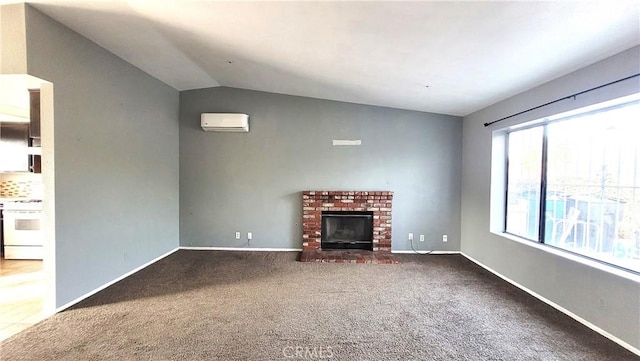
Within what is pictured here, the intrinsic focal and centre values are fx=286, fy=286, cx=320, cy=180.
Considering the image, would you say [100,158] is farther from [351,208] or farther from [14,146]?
[351,208]

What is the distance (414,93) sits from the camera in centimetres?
411

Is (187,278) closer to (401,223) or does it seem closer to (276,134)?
(276,134)

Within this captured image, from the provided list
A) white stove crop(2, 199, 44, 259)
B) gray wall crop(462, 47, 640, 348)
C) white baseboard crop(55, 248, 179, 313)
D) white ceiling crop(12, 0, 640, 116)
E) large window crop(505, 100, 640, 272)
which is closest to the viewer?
white ceiling crop(12, 0, 640, 116)

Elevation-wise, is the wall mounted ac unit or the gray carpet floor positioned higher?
the wall mounted ac unit

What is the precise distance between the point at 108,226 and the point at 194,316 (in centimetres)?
171

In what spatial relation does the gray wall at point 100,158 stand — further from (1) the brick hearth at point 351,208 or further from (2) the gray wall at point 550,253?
(2) the gray wall at point 550,253

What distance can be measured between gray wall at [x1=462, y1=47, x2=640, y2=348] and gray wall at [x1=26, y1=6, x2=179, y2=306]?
5.02 meters

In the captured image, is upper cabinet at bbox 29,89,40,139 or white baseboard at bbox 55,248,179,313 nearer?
white baseboard at bbox 55,248,179,313

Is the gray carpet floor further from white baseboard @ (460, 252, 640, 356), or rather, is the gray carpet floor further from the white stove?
A: the white stove

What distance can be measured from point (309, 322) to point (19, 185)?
5424 millimetres

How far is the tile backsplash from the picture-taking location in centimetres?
466

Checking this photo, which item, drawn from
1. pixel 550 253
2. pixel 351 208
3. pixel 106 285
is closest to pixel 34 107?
pixel 106 285

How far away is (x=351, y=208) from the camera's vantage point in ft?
16.6

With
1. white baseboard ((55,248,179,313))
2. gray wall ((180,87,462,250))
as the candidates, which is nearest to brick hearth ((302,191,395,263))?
gray wall ((180,87,462,250))
